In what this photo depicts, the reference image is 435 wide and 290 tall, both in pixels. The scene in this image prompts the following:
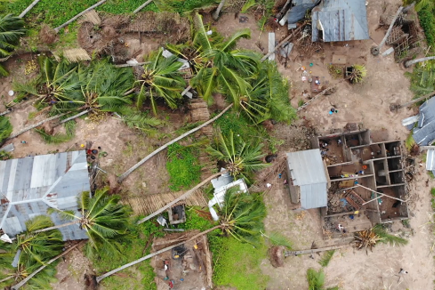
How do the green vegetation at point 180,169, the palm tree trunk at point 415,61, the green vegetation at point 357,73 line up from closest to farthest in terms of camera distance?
the green vegetation at point 180,169 < the palm tree trunk at point 415,61 < the green vegetation at point 357,73

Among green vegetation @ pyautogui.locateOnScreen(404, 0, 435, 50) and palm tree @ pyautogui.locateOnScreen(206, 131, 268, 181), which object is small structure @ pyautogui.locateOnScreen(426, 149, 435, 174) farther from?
palm tree @ pyautogui.locateOnScreen(206, 131, 268, 181)

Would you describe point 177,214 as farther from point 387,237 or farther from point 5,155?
point 387,237

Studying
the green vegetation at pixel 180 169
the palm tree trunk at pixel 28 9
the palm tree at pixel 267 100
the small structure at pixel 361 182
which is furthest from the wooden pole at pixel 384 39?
the palm tree trunk at pixel 28 9

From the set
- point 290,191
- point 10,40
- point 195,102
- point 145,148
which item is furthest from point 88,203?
point 290,191

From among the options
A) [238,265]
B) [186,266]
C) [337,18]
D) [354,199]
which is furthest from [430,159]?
[186,266]

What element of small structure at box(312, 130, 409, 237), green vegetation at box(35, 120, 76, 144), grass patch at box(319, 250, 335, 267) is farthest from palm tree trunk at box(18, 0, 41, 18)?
grass patch at box(319, 250, 335, 267)

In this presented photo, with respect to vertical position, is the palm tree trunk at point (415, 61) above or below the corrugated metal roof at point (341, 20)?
below

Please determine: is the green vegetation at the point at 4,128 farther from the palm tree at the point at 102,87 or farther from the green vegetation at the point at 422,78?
the green vegetation at the point at 422,78
